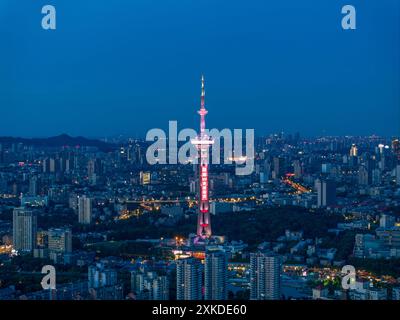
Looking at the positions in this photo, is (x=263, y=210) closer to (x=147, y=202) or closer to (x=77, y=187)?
(x=147, y=202)

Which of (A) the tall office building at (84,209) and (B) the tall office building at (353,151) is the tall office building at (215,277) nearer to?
(A) the tall office building at (84,209)

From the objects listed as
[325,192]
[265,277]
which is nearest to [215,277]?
[265,277]

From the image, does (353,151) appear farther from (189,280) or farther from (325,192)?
(189,280)

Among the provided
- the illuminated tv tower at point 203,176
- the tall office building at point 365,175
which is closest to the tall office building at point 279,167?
the tall office building at point 365,175

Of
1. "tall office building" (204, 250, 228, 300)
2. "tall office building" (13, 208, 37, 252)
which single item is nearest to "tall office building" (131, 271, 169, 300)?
"tall office building" (204, 250, 228, 300)

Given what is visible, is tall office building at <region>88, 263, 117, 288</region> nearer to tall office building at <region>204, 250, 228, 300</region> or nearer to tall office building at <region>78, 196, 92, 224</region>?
tall office building at <region>204, 250, 228, 300</region>

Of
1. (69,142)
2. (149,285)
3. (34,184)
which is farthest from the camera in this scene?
(34,184)
